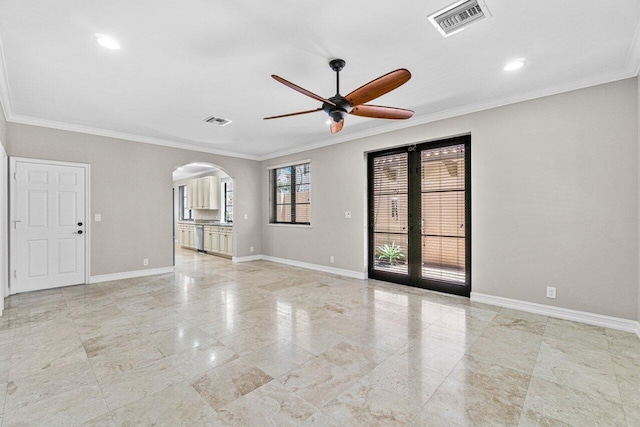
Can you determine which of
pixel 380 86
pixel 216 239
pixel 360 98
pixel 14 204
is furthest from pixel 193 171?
pixel 380 86

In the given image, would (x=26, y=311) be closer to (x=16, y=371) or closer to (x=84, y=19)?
(x=16, y=371)

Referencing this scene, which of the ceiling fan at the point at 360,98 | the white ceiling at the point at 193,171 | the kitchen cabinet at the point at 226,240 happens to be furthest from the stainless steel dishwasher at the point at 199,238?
the ceiling fan at the point at 360,98

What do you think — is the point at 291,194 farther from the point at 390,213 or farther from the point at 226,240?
the point at 390,213

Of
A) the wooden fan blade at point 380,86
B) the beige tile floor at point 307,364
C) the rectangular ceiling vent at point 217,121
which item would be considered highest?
the rectangular ceiling vent at point 217,121

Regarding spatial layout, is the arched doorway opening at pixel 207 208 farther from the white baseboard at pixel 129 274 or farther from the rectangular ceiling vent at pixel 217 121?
the rectangular ceiling vent at pixel 217 121

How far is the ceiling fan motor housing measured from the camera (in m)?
2.70

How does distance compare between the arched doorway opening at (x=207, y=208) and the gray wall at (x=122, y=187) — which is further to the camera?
the arched doorway opening at (x=207, y=208)

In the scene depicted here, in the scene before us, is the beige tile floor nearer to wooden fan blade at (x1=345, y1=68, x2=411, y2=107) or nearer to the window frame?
wooden fan blade at (x1=345, y1=68, x2=411, y2=107)

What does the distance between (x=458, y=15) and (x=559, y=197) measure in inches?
98.3

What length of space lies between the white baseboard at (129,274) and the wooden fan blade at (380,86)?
5123mm

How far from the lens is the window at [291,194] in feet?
21.7

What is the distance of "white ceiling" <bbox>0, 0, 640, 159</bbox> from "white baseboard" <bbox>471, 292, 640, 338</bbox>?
2562 mm

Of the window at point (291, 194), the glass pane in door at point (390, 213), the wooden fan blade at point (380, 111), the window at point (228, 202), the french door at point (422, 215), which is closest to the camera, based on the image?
the wooden fan blade at point (380, 111)

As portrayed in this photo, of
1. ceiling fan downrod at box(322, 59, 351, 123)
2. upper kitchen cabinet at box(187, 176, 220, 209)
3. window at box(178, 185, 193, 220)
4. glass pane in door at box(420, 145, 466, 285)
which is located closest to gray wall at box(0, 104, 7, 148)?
ceiling fan downrod at box(322, 59, 351, 123)
